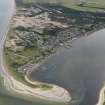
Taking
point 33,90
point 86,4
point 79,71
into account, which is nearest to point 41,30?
point 79,71

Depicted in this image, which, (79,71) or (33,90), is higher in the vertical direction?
(79,71)

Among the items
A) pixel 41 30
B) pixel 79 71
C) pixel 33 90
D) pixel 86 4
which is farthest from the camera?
pixel 86 4

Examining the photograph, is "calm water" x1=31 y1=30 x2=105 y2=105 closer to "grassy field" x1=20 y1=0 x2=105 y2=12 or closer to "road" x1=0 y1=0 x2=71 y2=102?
"road" x1=0 y1=0 x2=71 y2=102

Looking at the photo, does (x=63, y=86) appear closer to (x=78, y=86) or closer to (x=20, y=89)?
(x=78, y=86)

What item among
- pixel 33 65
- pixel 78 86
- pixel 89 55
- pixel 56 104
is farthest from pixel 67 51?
pixel 56 104

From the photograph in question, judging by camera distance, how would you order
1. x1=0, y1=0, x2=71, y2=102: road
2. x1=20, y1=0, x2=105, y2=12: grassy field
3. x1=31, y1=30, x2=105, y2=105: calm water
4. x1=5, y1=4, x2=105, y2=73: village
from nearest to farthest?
x1=0, y1=0, x2=71, y2=102: road < x1=31, y1=30, x2=105, y2=105: calm water < x1=5, y1=4, x2=105, y2=73: village < x1=20, y1=0, x2=105, y2=12: grassy field

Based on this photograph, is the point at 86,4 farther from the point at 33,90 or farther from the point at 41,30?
the point at 33,90

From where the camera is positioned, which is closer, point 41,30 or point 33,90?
point 33,90

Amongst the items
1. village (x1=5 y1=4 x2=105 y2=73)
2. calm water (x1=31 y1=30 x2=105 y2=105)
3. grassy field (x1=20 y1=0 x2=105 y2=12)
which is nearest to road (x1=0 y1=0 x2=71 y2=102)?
calm water (x1=31 y1=30 x2=105 y2=105)
